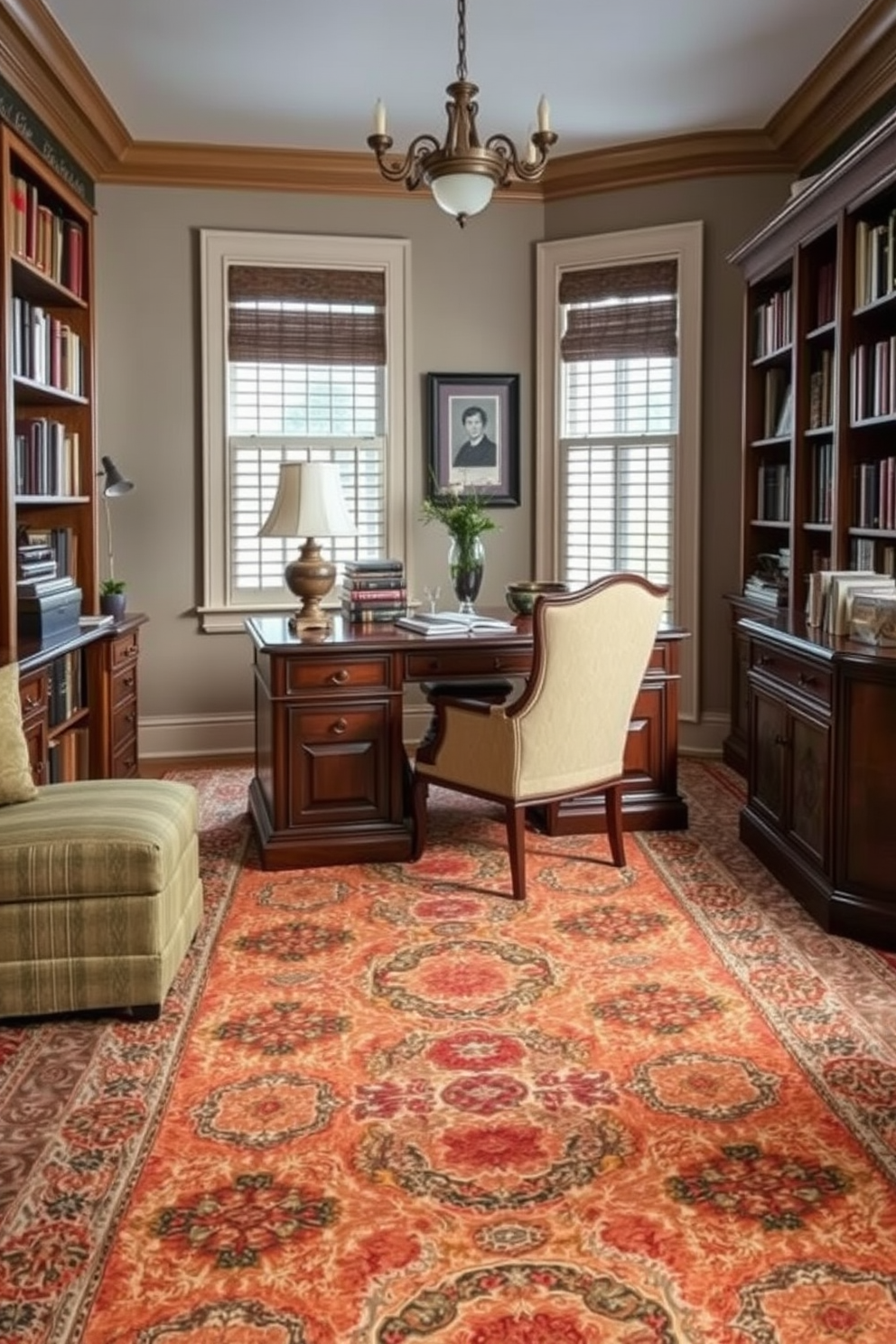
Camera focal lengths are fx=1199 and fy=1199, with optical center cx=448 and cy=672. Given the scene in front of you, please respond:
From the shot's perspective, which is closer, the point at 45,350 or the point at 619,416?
the point at 45,350

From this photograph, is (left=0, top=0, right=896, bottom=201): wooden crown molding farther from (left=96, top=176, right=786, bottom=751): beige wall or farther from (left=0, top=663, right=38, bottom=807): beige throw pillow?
(left=0, top=663, right=38, bottom=807): beige throw pillow

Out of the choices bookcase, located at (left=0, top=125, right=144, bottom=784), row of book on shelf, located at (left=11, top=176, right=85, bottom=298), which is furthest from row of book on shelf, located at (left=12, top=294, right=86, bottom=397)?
row of book on shelf, located at (left=11, top=176, right=85, bottom=298)

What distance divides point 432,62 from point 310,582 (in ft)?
7.35

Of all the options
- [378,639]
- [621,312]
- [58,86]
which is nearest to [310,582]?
[378,639]

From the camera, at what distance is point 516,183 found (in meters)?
6.15

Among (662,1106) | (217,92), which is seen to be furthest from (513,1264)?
(217,92)

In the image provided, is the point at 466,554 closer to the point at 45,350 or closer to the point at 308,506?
the point at 308,506

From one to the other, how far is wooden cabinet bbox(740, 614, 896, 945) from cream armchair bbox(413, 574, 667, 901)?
0.52 meters

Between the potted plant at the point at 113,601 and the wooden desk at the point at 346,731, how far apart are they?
1.13 m

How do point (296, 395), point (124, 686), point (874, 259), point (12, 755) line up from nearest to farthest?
point (12, 755) < point (874, 259) < point (124, 686) < point (296, 395)

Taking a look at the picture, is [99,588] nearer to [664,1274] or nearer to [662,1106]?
[662,1106]

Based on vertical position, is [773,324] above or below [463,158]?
below

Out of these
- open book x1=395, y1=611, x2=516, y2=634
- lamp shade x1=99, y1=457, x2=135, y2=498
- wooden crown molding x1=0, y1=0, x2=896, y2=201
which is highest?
wooden crown molding x1=0, y1=0, x2=896, y2=201

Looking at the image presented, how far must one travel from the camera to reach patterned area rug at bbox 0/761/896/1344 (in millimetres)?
1882
